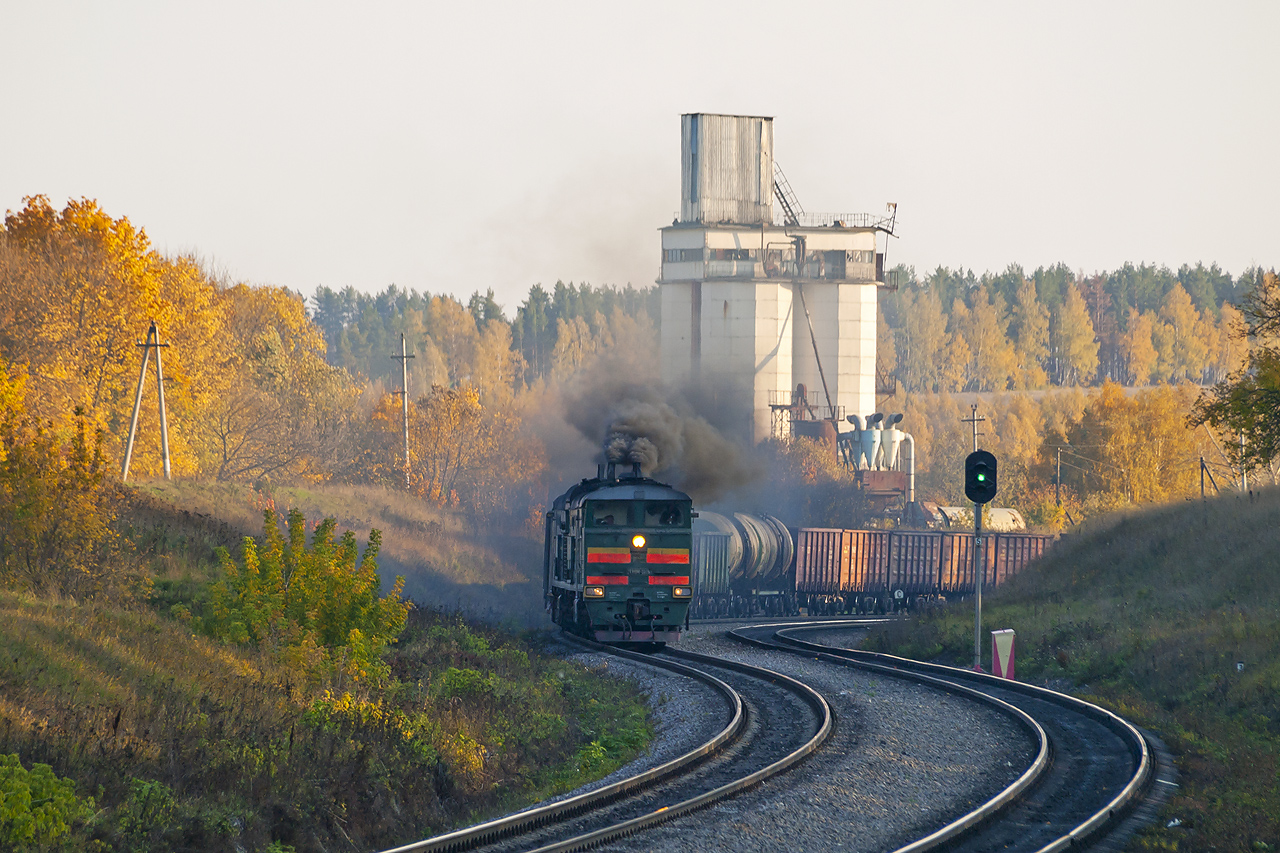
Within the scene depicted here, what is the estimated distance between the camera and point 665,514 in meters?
25.8

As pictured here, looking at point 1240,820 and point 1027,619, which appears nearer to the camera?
point 1240,820

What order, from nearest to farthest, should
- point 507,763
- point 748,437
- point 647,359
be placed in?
1. point 507,763
2. point 748,437
3. point 647,359

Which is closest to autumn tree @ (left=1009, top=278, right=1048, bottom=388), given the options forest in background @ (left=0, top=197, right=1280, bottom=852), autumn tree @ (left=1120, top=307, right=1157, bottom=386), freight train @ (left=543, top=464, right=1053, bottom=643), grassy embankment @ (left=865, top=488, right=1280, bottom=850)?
autumn tree @ (left=1120, top=307, right=1157, bottom=386)

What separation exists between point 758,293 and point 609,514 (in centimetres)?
6800

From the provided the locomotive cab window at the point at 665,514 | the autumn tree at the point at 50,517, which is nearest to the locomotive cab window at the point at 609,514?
the locomotive cab window at the point at 665,514

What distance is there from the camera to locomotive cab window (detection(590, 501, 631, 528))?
2523 cm

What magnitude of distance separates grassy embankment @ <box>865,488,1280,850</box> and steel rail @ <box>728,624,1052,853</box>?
1424 millimetres

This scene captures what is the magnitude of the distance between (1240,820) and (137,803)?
10.0 meters

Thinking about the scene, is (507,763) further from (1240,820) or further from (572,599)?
(572,599)

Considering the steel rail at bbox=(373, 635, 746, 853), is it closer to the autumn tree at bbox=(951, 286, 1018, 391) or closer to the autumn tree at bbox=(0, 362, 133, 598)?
the autumn tree at bbox=(0, 362, 133, 598)

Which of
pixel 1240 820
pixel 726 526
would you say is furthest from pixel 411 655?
pixel 726 526

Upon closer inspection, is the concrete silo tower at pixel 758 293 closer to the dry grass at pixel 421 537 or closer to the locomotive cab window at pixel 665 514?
the dry grass at pixel 421 537

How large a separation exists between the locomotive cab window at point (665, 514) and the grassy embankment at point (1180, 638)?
250 inches

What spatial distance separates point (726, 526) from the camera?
139 feet
